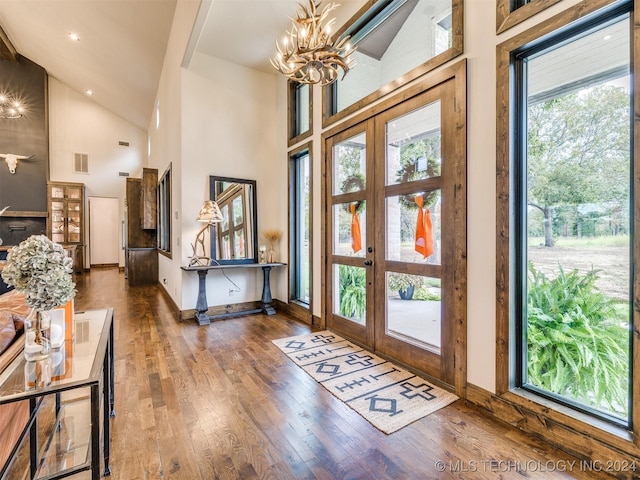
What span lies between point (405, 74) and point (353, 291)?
89.9 inches

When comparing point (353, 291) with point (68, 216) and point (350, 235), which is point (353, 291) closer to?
point (350, 235)

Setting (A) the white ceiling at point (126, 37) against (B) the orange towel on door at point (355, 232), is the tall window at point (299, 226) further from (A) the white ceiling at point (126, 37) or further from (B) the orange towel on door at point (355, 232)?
(A) the white ceiling at point (126, 37)

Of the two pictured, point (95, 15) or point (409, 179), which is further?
point (95, 15)

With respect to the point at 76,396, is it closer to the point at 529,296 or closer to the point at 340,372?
the point at 340,372

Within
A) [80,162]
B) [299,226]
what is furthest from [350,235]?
[80,162]

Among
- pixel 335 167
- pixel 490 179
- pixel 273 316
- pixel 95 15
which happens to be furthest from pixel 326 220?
pixel 95 15

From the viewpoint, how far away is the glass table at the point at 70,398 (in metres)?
1.16

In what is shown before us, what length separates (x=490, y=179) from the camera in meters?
2.14

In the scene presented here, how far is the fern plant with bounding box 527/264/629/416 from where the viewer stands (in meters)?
1.69

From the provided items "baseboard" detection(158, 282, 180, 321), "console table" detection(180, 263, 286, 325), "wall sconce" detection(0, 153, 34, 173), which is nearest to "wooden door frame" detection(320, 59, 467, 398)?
"console table" detection(180, 263, 286, 325)

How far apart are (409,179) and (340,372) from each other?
6.09ft

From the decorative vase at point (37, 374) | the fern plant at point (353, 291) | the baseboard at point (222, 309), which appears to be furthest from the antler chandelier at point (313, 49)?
the baseboard at point (222, 309)

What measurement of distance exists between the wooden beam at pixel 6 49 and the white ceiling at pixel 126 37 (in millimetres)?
113

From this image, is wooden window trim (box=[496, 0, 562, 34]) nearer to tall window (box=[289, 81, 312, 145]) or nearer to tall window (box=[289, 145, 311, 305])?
tall window (box=[289, 81, 312, 145])
